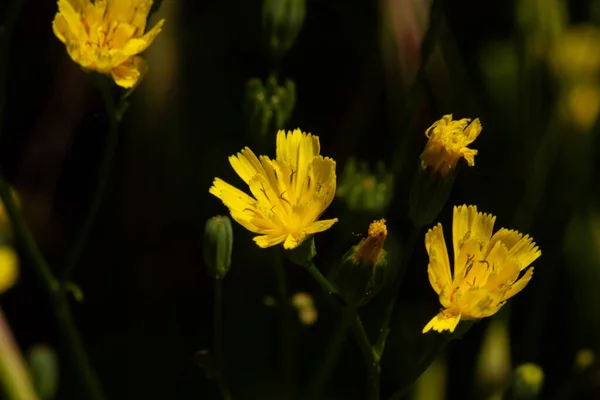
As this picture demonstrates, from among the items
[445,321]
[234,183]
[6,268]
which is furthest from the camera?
[234,183]

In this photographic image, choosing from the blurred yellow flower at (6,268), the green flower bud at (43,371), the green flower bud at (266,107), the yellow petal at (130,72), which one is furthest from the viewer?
the blurred yellow flower at (6,268)

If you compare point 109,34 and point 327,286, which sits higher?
point 109,34

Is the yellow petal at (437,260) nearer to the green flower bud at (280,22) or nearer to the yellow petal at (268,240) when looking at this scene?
the yellow petal at (268,240)

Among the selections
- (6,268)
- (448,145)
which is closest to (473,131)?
(448,145)

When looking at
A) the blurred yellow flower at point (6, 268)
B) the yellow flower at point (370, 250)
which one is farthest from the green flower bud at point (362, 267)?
the blurred yellow flower at point (6, 268)

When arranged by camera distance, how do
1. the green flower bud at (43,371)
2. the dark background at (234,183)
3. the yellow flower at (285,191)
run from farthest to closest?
the dark background at (234,183) → the green flower bud at (43,371) → the yellow flower at (285,191)

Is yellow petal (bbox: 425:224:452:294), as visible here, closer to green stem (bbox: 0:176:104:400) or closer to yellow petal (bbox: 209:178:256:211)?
yellow petal (bbox: 209:178:256:211)

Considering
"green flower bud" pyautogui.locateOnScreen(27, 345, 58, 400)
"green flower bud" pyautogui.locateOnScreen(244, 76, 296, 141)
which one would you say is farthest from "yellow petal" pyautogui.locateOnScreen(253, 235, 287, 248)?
"green flower bud" pyautogui.locateOnScreen(27, 345, 58, 400)

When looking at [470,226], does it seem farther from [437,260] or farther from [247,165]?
[247,165]
